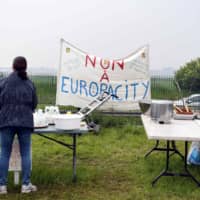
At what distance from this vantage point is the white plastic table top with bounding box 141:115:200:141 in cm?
398

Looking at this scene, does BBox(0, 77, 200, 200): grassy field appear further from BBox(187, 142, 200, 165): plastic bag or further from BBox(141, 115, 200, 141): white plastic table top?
BBox(141, 115, 200, 141): white plastic table top

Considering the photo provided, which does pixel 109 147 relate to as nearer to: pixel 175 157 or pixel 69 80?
pixel 175 157

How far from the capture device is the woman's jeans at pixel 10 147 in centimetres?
409

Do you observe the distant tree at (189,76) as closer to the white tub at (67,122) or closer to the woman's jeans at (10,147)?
the white tub at (67,122)

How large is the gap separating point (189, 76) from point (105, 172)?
5.15 meters

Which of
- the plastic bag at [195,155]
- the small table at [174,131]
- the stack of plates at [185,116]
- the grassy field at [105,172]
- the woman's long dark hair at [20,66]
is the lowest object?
the grassy field at [105,172]

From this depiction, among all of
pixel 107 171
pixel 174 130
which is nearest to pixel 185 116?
pixel 174 130

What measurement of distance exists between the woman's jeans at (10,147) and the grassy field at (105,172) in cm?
26

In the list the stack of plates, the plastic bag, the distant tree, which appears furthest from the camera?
the distant tree

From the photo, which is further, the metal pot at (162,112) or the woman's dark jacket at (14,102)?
the metal pot at (162,112)

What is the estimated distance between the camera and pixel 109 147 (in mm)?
6672

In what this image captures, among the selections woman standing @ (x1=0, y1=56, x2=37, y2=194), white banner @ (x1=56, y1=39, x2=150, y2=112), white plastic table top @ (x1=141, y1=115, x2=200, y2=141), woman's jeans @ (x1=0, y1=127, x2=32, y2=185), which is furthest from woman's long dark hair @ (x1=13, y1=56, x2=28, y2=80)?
white banner @ (x1=56, y1=39, x2=150, y2=112)

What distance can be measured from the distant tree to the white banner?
1.17 meters

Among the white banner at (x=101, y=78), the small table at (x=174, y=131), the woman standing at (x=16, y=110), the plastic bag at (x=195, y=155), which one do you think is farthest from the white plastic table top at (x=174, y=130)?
the white banner at (x=101, y=78)
